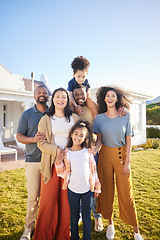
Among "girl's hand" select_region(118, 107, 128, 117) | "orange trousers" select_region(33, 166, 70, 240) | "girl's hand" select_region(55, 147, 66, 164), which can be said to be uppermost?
"girl's hand" select_region(118, 107, 128, 117)

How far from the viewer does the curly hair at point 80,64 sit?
8.71ft

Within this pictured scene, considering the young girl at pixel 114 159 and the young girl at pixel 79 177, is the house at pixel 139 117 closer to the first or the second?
the young girl at pixel 114 159

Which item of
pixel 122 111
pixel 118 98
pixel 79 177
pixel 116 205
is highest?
pixel 118 98

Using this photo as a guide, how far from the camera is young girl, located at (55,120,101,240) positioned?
2078mm

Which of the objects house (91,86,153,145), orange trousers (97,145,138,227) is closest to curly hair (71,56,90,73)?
orange trousers (97,145,138,227)

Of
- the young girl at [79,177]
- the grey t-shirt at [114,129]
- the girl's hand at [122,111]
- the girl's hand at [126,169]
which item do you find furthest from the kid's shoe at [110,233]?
the girl's hand at [122,111]

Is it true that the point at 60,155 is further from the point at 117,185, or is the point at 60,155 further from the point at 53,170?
the point at 117,185

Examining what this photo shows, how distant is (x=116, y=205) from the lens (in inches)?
146

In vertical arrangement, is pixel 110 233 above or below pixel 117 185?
below

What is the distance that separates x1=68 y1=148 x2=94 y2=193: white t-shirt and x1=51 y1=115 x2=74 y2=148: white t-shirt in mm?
152

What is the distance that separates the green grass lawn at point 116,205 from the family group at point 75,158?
35 cm

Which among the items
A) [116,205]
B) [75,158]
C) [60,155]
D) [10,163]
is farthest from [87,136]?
[10,163]

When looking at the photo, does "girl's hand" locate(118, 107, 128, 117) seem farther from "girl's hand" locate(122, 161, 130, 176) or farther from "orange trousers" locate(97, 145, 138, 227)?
"girl's hand" locate(122, 161, 130, 176)

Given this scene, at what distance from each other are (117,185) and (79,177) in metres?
0.71
